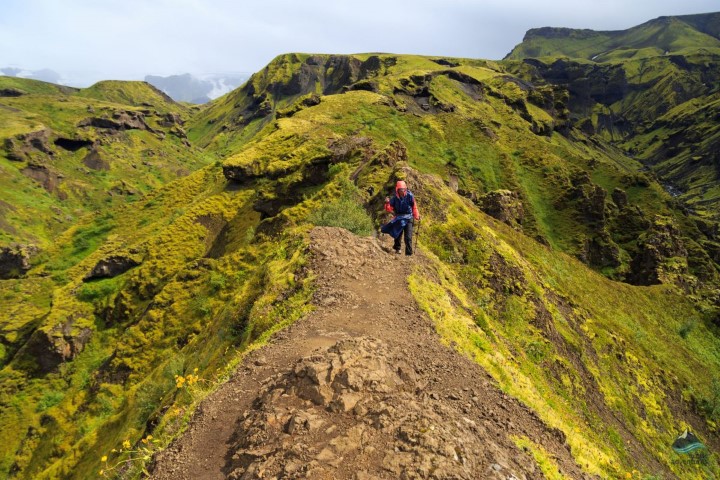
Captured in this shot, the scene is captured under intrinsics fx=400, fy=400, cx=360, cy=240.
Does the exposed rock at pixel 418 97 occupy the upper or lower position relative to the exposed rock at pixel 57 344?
upper

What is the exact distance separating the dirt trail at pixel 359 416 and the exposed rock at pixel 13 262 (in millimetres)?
78540

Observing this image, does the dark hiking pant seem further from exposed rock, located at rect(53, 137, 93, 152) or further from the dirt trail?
exposed rock, located at rect(53, 137, 93, 152)

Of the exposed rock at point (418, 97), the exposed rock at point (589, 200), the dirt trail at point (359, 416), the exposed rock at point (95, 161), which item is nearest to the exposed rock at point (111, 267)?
the dirt trail at point (359, 416)

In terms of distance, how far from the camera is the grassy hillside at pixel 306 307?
47.3 feet

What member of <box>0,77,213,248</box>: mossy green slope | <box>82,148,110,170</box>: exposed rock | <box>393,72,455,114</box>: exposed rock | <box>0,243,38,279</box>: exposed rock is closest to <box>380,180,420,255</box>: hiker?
<box>393,72,455,114</box>: exposed rock

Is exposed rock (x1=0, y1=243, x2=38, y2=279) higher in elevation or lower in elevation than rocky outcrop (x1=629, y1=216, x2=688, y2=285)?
lower

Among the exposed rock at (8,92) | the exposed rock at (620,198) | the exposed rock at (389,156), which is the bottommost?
the exposed rock at (620,198)

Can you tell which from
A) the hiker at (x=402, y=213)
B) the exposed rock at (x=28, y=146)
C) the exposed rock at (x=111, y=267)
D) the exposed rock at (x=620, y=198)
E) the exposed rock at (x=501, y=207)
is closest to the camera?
the hiker at (x=402, y=213)

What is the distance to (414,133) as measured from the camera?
68562mm

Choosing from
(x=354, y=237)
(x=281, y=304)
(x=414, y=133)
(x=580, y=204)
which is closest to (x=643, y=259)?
(x=580, y=204)

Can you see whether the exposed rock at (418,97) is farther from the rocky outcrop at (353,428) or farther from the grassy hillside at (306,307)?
the rocky outcrop at (353,428)

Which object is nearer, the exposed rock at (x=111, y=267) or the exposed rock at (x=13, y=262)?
the exposed rock at (x=111, y=267)

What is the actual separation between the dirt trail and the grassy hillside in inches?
43.5

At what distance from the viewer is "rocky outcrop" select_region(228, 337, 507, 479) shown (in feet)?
21.0
